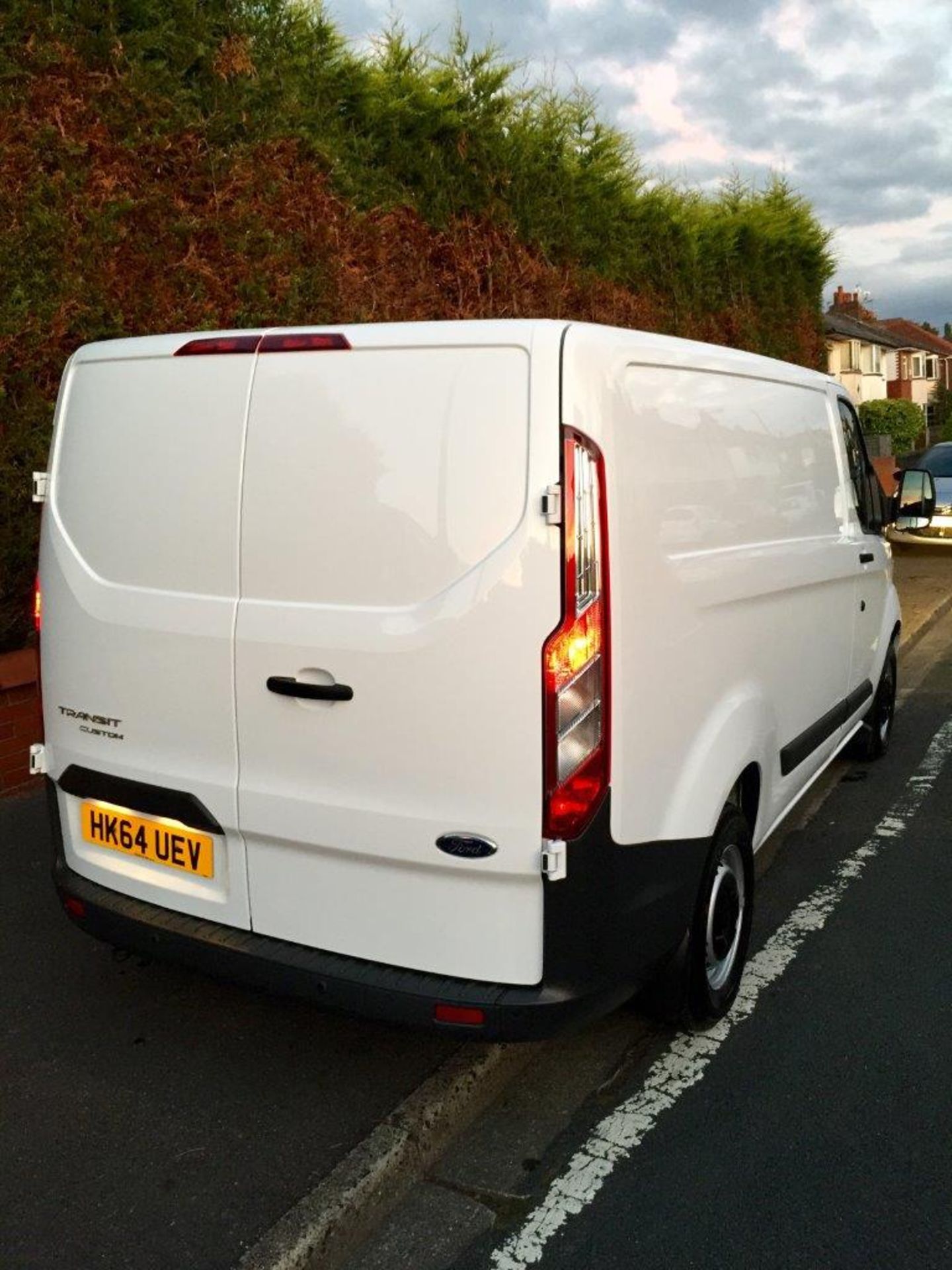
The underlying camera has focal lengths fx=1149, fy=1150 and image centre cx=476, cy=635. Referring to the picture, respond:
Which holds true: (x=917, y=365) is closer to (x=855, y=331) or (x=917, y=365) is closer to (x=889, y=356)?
(x=889, y=356)

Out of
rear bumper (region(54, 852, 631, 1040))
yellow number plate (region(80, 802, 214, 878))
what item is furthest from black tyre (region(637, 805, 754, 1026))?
yellow number plate (region(80, 802, 214, 878))

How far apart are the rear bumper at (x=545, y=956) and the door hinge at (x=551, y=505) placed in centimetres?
69

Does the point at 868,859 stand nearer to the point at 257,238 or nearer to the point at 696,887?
the point at 696,887

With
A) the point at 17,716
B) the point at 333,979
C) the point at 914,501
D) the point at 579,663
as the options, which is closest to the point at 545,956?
the point at 333,979

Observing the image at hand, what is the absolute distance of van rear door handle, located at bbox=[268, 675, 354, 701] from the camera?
8.78 feet

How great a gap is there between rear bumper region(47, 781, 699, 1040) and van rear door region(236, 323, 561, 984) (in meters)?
0.04

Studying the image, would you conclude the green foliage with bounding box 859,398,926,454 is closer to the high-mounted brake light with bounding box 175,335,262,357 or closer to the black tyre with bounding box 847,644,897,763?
the black tyre with bounding box 847,644,897,763

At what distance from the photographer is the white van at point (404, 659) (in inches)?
99.6

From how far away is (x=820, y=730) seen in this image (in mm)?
4520

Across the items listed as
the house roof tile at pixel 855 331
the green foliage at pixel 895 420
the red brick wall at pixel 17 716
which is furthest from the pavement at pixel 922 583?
the house roof tile at pixel 855 331

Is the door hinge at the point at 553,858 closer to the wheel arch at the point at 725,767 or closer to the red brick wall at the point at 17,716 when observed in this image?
the wheel arch at the point at 725,767

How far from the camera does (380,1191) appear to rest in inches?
105

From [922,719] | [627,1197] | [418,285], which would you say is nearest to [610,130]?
[418,285]

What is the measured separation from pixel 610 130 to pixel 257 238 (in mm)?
4966
